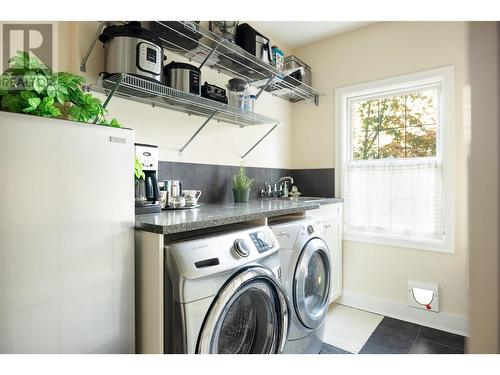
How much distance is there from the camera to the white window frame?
228 cm

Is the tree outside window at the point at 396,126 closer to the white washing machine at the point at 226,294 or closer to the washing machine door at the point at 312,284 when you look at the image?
the washing machine door at the point at 312,284

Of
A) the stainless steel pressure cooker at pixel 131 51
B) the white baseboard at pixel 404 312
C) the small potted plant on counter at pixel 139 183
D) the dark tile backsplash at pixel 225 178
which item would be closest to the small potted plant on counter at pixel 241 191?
the dark tile backsplash at pixel 225 178

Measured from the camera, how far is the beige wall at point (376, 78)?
88.6 inches

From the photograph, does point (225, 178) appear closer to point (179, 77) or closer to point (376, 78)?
point (179, 77)

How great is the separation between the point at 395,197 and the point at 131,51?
2418mm

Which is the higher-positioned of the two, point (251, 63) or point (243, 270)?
point (251, 63)

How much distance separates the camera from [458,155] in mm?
2244

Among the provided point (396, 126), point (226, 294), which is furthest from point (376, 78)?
point (226, 294)

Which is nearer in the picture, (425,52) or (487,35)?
(487,35)

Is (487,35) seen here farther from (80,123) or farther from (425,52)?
(425,52)

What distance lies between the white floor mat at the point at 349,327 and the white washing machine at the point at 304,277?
232 mm

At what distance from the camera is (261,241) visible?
1.47m

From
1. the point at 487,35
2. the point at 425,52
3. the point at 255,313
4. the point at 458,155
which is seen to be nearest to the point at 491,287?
the point at 487,35
